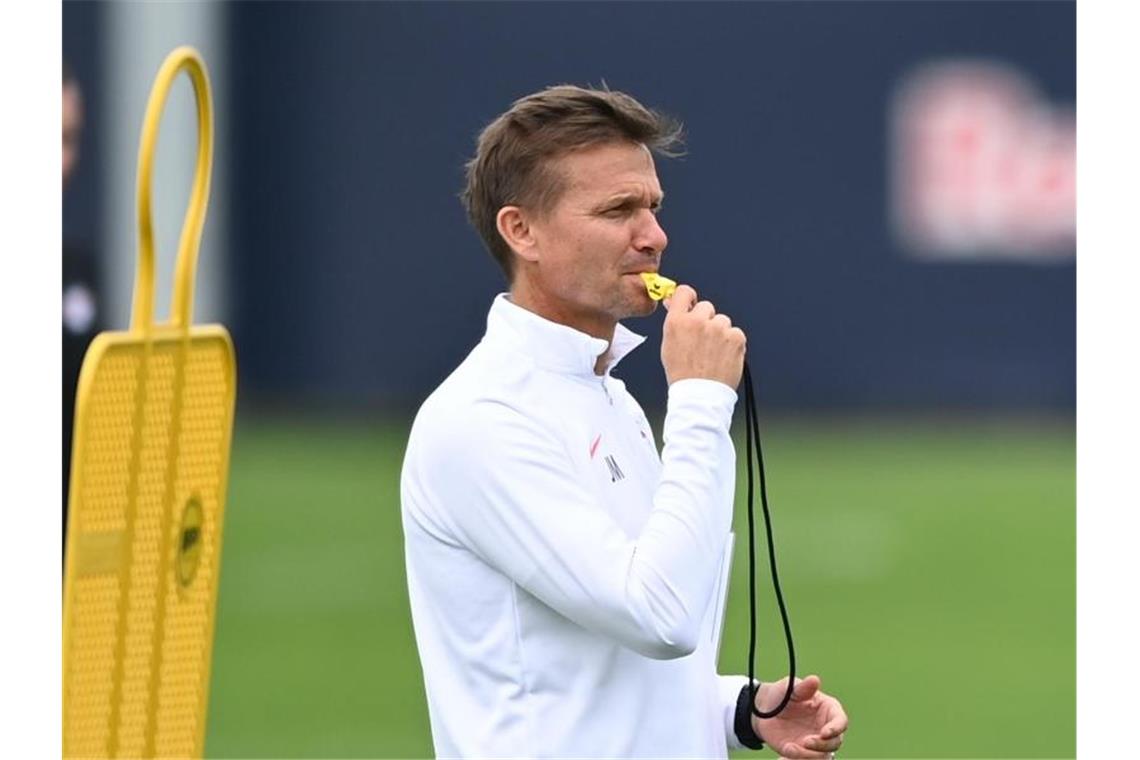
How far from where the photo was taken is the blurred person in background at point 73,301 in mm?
4465

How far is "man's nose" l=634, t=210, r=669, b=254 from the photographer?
9.50ft

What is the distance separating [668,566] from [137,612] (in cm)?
78

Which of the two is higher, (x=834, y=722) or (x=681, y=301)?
(x=681, y=301)

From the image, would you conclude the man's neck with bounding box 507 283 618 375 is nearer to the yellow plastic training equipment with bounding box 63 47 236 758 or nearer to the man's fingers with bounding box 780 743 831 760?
the yellow plastic training equipment with bounding box 63 47 236 758

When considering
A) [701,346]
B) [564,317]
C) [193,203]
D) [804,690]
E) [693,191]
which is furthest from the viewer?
[693,191]

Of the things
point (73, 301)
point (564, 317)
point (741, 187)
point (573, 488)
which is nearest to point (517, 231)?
point (564, 317)

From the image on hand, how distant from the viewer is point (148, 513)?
3.01 m

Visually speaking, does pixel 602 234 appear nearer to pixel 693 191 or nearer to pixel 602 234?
pixel 602 234

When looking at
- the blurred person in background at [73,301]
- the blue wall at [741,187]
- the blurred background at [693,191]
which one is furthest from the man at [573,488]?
the blue wall at [741,187]

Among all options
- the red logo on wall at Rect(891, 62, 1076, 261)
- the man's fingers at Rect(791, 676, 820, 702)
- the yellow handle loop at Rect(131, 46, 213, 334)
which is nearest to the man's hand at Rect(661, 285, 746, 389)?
the man's fingers at Rect(791, 676, 820, 702)

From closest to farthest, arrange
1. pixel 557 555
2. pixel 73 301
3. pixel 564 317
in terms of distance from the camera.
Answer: pixel 557 555
pixel 564 317
pixel 73 301

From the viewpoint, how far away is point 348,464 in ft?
43.8

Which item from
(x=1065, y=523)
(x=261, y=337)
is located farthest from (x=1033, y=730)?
(x=261, y=337)

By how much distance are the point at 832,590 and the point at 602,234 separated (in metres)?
7.22
